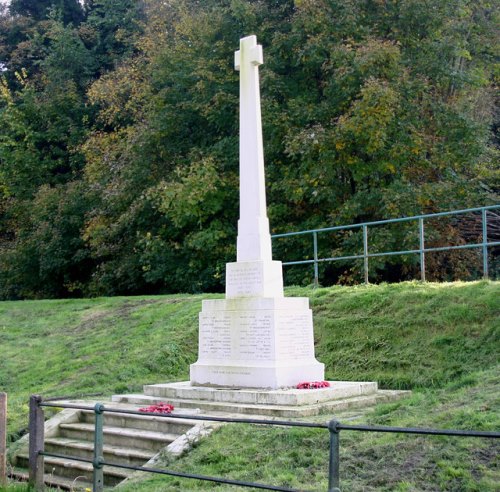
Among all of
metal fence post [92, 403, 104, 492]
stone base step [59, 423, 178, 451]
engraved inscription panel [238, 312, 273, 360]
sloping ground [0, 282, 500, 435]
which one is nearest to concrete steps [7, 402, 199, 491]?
stone base step [59, 423, 178, 451]

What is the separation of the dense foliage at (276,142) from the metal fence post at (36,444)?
536 inches

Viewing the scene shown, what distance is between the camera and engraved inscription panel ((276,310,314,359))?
491 inches

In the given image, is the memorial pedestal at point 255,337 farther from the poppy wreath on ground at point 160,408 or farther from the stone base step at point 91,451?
the stone base step at point 91,451

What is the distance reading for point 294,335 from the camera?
12703 millimetres

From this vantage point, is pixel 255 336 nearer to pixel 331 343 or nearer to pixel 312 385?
pixel 312 385

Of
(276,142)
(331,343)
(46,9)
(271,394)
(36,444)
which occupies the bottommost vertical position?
(36,444)

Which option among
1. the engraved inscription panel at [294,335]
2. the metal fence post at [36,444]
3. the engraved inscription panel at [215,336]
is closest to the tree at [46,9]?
the engraved inscription panel at [215,336]

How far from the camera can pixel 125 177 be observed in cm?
2842

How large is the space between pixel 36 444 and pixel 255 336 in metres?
4.18

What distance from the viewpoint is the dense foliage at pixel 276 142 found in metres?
23.1

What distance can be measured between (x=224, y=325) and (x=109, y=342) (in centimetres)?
598

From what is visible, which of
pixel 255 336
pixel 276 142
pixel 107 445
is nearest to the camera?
pixel 107 445

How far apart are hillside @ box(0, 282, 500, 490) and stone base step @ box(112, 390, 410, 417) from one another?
0.80 meters

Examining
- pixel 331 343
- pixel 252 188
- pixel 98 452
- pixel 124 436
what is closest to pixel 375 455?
pixel 98 452
